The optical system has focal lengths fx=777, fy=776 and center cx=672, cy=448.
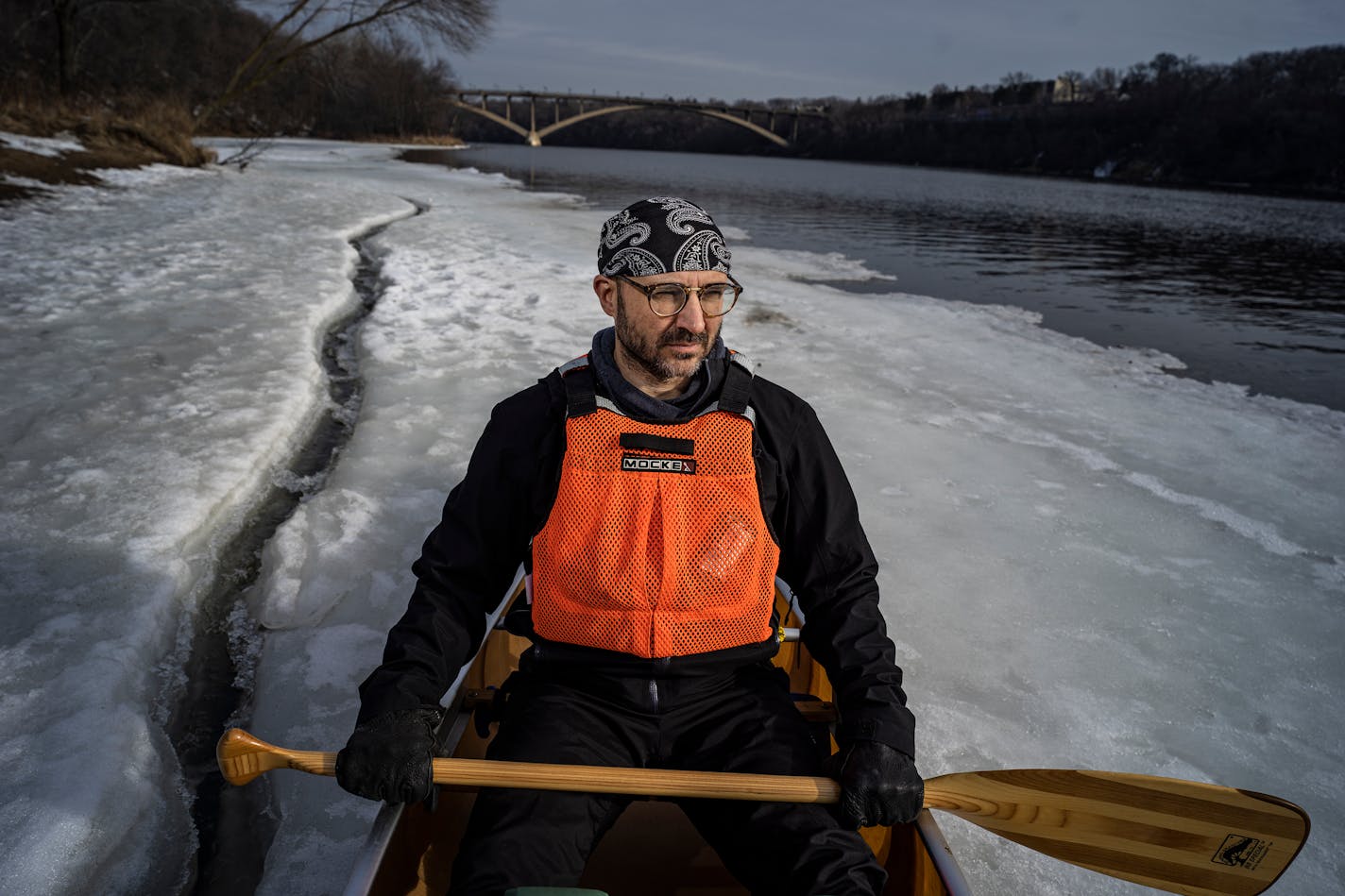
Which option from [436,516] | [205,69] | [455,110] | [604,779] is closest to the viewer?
[604,779]

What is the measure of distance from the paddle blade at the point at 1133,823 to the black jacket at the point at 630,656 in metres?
0.23

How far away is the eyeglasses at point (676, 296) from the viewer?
66.9 inches

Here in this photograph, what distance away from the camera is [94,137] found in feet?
45.9

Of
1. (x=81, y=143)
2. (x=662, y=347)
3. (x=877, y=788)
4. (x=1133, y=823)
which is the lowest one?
(x=1133, y=823)

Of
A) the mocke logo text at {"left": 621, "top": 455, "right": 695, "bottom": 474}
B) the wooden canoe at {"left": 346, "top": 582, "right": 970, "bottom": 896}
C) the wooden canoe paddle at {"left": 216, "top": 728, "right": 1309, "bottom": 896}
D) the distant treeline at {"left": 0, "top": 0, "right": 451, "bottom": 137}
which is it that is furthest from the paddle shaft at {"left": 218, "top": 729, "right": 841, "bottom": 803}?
the distant treeline at {"left": 0, "top": 0, "right": 451, "bottom": 137}

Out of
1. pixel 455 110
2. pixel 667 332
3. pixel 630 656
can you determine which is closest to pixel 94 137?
pixel 667 332

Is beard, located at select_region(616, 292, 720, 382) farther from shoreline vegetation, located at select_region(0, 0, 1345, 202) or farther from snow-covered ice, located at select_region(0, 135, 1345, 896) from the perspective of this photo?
shoreline vegetation, located at select_region(0, 0, 1345, 202)

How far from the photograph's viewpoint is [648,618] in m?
1.61

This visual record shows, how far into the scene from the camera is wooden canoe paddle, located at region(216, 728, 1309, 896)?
1.44 m

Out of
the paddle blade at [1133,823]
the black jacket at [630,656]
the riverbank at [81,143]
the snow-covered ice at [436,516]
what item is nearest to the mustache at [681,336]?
the black jacket at [630,656]

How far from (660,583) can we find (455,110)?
65.7 m

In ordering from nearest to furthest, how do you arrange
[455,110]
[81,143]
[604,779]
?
[604,779] < [81,143] < [455,110]

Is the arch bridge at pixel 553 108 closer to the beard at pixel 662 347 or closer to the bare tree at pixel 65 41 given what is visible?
the bare tree at pixel 65 41

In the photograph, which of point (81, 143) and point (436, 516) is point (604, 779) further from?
point (81, 143)
